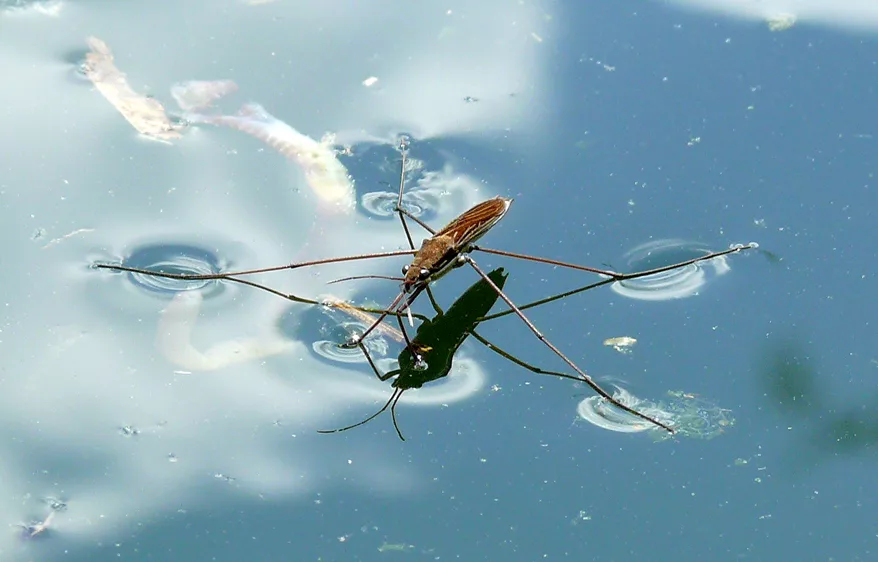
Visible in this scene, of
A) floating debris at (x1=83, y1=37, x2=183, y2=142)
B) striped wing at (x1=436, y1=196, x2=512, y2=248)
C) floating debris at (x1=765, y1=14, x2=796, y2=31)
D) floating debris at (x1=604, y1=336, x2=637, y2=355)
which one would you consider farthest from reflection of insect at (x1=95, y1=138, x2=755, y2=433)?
floating debris at (x1=765, y1=14, x2=796, y2=31)

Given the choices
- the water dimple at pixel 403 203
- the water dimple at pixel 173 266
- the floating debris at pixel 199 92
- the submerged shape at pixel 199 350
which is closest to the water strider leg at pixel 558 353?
the water dimple at pixel 403 203

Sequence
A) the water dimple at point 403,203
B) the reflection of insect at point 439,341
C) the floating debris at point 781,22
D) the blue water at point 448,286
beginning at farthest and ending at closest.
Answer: the floating debris at point 781,22
the water dimple at point 403,203
the reflection of insect at point 439,341
the blue water at point 448,286

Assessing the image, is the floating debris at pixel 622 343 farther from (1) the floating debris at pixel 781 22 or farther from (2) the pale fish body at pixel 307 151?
(1) the floating debris at pixel 781 22

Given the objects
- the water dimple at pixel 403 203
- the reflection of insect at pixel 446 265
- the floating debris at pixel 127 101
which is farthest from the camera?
the floating debris at pixel 127 101

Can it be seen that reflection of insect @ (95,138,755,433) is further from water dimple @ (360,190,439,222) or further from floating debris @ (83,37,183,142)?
floating debris @ (83,37,183,142)

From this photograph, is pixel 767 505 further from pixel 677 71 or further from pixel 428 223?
pixel 677 71

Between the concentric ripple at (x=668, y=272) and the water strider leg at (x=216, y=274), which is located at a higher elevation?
the water strider leg at (x=216, y=274)

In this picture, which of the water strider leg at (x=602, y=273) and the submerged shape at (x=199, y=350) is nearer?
the submerged shape at (x=199, y=350)
